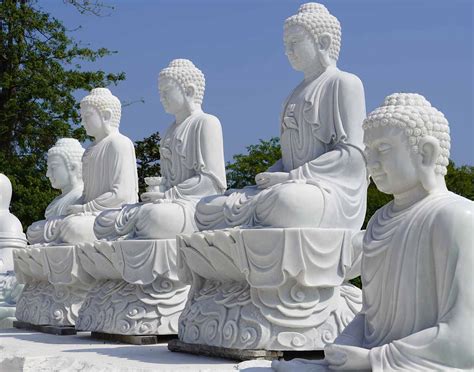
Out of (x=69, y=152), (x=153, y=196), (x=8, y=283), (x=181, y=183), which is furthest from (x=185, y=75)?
(x=8, y=283)

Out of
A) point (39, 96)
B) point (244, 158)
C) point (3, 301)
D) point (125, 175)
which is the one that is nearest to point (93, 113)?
point (125, 175)

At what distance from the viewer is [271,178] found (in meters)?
6.25

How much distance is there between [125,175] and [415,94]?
5033 millimetres

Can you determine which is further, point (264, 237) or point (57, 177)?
point (57, 177)

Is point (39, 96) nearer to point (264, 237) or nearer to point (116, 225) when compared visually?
point (116, 225)

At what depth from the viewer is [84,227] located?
27.9 ft

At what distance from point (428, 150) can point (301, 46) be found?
2.87 m

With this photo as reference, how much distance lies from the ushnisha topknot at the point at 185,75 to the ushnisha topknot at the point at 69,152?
2.24m

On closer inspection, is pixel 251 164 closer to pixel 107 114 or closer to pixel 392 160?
pixel 107 114

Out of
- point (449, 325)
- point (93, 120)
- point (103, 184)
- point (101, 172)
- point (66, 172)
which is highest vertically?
point (93, 120)

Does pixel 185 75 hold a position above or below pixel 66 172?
above

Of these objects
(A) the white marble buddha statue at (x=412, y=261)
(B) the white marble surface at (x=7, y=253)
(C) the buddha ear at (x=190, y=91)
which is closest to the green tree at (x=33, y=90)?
(B) the white marble surface at (x=7, y=253)

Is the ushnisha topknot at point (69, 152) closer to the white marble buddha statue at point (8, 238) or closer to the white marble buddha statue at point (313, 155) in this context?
the white marble buddha statue at point (8, 238)

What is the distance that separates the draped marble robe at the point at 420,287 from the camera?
11.9 feet
